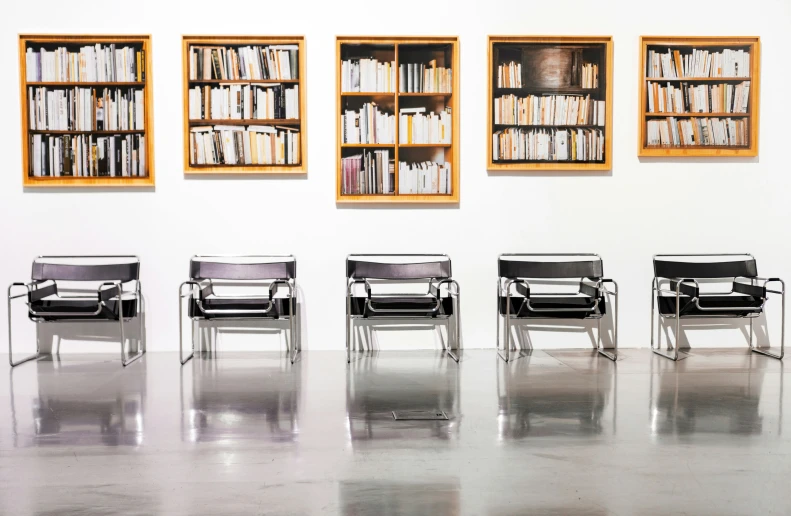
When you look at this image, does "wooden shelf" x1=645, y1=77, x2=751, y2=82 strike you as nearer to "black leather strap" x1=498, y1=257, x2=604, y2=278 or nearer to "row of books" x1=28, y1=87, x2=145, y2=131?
"black leather strap" x1=498, y1=257, x2=604, y2=278

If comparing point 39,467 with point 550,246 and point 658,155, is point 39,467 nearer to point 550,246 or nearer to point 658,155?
point 550,246

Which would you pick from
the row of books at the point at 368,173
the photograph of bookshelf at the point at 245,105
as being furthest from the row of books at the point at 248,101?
the row of books at the point at 368,173

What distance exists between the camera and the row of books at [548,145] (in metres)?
6.36

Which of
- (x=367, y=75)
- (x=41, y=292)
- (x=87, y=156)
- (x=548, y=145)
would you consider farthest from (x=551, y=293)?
(x=41, y=292)

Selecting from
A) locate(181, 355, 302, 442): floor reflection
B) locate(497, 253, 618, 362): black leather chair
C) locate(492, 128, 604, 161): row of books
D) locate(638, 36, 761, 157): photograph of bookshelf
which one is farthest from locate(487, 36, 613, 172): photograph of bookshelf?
locate(181, 355, 302, 442): floor reflection

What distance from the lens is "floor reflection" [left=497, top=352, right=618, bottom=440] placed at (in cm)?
390

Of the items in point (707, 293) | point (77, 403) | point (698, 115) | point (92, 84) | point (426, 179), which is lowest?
point (77, 403)

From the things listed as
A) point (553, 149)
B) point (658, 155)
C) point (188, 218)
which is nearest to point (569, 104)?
point (553, 149)

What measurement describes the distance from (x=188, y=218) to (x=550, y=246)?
3.00 m

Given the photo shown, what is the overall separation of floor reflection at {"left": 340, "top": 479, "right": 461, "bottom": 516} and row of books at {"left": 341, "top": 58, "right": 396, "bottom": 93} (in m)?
3.93

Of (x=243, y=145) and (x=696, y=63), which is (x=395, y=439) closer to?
(x=243, y=145)

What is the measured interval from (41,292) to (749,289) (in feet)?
18.1

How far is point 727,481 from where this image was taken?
3.09 meters

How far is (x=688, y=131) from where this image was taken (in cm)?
642
